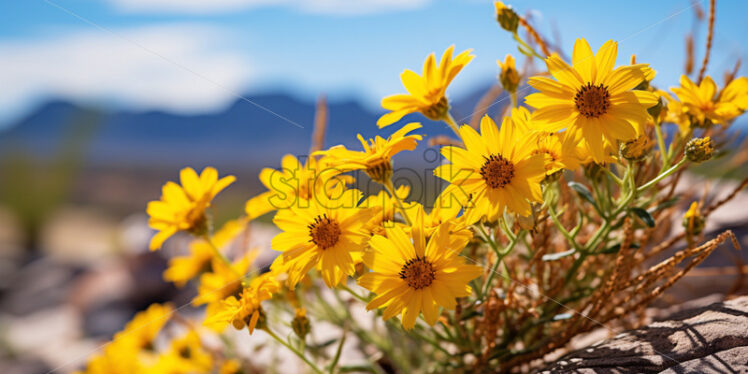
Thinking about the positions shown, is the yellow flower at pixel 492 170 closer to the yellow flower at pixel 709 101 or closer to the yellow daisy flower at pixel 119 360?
the yellow flower at pixel 709 101

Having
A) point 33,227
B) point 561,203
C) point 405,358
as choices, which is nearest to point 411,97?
point 561,203

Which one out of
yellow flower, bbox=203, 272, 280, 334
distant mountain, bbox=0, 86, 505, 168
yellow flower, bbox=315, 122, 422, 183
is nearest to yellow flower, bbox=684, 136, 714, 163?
yellow flower, bbox=315, 122, 422, 183

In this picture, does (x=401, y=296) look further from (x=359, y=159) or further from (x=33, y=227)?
(x=33, y=227)

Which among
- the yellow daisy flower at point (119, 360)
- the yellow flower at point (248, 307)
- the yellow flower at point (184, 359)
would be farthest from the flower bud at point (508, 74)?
the yellow daisy flower at point (119, 360)

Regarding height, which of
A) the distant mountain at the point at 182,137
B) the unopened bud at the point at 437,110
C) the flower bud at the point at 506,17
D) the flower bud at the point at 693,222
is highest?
the distant mountain at the point at 182,137

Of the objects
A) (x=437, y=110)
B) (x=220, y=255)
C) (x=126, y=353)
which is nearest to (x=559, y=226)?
(x=437, y=110)

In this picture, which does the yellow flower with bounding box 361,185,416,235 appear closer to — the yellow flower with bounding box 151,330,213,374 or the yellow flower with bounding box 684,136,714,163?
the yellow flower with bounding box 684,136,714,163

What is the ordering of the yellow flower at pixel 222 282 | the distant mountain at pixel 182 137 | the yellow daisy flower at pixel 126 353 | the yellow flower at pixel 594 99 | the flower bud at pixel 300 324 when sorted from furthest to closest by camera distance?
1. the distant mountain at pixel 182 137
2. the yellow daisy flower at pixel 126 353
3. the yellow flower at pixel 222 282
4. the flower bud at pixel 300 324
5. the yellow flower at pixel 594 99
